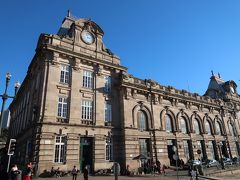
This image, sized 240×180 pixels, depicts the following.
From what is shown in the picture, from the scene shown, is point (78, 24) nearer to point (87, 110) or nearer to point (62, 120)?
point (87, 110)

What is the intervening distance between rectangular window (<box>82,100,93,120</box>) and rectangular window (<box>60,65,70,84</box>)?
354 centimetres

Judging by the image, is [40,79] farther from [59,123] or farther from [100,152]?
[100,152]

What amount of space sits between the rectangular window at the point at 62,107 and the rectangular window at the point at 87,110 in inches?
87.7

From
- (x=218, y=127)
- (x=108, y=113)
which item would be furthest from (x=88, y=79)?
(x=218, y=127)

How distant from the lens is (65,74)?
26391 millimetres

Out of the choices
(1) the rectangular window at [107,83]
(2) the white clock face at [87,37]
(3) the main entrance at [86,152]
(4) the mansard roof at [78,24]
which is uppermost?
(4) the mansard roof at [78,24]

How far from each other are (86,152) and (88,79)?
31.3 feet

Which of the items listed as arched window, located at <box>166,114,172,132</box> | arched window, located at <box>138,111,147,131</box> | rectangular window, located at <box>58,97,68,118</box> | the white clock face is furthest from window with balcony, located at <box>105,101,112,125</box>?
arched window, located at <box>166,114,172,132</box>

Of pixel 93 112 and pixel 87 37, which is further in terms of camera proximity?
pixel 87 37

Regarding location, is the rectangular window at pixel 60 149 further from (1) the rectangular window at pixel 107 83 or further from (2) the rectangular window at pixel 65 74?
(1) the rectangular window at pixel 107 83

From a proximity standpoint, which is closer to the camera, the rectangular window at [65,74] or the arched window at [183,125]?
the rectangular window at [65,74]

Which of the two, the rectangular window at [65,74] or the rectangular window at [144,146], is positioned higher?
the rectangular window at [65,74]

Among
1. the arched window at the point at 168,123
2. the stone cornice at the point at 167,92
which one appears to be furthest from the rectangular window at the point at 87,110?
the arched window at the point at 168,123

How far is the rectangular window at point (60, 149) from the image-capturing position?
73.3ft
